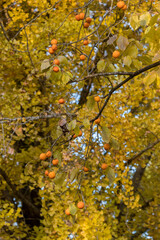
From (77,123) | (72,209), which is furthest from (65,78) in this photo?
(77,123)

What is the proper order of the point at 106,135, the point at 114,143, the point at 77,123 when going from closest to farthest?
the point at 106,135 < the point at 114,143 < the point at 77,123

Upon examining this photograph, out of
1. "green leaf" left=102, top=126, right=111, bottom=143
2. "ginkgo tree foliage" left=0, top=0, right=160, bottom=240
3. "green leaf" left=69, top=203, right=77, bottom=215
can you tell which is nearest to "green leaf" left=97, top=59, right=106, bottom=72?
"ginkgo tree foliage" left=0, top=0, right=160, bottom=240

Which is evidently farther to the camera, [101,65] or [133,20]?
[101,65]

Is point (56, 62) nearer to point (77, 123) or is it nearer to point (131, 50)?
point (131, 50)

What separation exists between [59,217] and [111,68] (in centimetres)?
295

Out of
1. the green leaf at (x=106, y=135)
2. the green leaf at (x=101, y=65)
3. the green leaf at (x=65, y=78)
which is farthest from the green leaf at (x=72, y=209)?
the green leaf at (x=101, y=65)

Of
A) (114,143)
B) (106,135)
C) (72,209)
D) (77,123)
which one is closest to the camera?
(72,209)

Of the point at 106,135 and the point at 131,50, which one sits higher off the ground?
the point at 131,50

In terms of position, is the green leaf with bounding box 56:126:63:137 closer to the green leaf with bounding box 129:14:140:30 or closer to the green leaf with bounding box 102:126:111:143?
the green leaf with bounding box 102:126:111:143

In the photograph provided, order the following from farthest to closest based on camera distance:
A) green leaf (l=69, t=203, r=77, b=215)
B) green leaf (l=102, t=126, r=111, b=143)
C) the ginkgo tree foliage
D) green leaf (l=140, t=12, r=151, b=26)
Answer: the ginkgo tree foliage
green leaf (l=102, t=126, r=111, b=143)
green leaf (l=69, t=203, r=77, b=215)
green leaf (l=140, t=12, r=151, b=26)

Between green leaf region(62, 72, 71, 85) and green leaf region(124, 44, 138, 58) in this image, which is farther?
green leaf region(62, 72, 71, 85)

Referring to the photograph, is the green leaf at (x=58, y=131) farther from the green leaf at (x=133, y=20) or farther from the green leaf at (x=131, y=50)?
the green leaf at (x=133, y=20)

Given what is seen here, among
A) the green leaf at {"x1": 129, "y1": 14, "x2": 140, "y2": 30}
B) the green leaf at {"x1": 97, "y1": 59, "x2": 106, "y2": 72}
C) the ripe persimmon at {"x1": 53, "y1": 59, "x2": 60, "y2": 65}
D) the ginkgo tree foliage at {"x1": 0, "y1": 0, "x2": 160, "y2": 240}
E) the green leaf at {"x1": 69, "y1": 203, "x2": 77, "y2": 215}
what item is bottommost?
the green leaf at {"x1": 69, "y1": 203, "x2": 77, "y2": 215}

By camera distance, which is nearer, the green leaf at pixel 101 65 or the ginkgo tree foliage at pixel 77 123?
the green leaf at pixel 101 65
